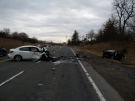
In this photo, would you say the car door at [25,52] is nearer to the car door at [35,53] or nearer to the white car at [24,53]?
the white car at [24,53]

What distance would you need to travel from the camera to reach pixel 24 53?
2386cm

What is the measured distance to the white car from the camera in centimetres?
2364

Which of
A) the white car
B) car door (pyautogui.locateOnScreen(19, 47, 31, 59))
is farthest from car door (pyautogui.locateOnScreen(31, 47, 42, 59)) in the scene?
car door (pyautogui.locateOnScreen(19, 47, 31, 59))

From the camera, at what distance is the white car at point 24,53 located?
23.6 metres

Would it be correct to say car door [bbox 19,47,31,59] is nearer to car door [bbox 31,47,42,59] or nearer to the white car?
the white car

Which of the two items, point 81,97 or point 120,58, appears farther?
point 120,58

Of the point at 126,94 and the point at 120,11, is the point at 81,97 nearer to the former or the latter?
the point at 126,94

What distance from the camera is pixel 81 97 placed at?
8.14 metres

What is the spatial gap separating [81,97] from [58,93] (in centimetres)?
97

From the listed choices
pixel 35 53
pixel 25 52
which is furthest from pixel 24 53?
pixel 35 53

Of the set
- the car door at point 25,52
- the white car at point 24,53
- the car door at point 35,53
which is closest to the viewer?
the white car at point 24,53

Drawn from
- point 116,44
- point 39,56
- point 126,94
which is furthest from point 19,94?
point 116,44

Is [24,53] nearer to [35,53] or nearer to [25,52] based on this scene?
[25,52]

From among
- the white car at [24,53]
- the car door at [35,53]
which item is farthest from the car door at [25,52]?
the car door at [35,53]
